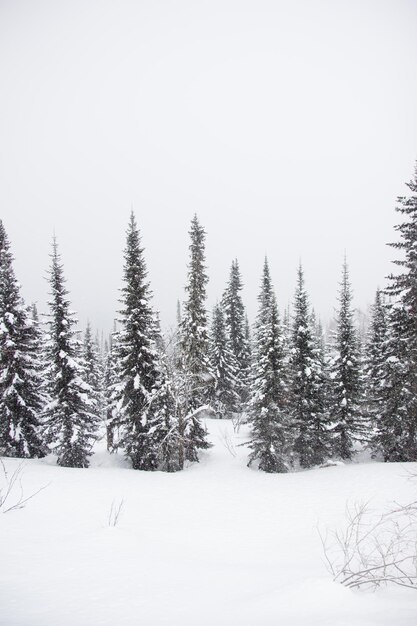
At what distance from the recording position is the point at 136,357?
78.5ft

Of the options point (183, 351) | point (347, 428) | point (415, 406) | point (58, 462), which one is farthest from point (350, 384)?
point (58, 462)

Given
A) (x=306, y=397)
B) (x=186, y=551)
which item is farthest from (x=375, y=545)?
(x=306, y=397)

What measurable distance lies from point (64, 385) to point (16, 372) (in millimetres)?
2984

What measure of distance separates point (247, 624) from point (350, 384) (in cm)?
2263

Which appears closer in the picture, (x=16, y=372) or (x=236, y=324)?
(x=16, y=372)

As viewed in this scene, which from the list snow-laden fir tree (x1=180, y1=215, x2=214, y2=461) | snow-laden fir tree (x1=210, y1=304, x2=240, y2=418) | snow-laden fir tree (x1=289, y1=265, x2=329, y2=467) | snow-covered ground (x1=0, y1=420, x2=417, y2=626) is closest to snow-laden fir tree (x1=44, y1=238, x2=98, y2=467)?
snow-covered ground (x1=0, y1=420, x2=417, y2=626)

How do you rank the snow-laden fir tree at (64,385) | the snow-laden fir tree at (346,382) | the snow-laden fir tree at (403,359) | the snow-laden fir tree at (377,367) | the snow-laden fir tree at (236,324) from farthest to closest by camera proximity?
1. the snow-laden fir tree at (236,324)
2. the snow-laden fir tree at (346,382)
3. the snow-laden fir tree at (377,367)
4. the snow-laden fir tree at (64,385)
5. the snow-laden fir tree at (403,359)

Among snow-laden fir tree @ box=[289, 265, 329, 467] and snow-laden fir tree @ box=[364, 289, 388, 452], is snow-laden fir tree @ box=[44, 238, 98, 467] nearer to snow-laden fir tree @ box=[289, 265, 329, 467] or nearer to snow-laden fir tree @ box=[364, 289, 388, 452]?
snow-laden fir tree @ box=[289, 265, 329, 467]

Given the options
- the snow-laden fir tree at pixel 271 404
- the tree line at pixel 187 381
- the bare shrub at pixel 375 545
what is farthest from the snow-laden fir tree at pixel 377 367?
the bare shrub at pixel 375 545

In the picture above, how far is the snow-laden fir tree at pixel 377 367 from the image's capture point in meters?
24.1

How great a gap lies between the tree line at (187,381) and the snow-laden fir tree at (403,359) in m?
0.07

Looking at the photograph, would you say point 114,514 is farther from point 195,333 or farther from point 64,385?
point 195,333

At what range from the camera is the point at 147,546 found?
1034 centimetres

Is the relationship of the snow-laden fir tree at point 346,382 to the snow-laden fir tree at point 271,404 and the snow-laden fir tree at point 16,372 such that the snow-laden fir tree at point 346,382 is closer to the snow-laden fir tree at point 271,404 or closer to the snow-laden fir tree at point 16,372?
the snow-laden fir tree at point 271,404
